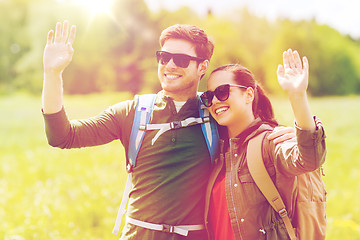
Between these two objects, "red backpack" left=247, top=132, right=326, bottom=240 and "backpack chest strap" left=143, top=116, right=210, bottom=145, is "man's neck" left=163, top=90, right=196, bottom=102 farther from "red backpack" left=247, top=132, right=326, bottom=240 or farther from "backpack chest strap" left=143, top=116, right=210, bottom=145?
"red backpack" left=247, top=132, right=326, bottom=240

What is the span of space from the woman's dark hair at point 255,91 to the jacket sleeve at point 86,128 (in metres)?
0.84

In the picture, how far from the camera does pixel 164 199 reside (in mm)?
Answer: 2934

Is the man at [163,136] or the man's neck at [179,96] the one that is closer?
the man at [163,136]

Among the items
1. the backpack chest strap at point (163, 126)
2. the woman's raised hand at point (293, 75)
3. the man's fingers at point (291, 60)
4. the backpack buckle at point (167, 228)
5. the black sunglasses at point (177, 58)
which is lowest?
the backpack buckle at point (167, 228)

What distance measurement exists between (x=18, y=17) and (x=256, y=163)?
177ft

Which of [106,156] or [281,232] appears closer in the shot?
[281,232]

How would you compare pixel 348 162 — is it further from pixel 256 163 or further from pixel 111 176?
pixel 256 163

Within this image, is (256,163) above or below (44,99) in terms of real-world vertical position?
below

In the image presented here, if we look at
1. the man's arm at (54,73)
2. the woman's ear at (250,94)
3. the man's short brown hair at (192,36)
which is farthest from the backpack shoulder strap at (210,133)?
the man's arm at (54,73)

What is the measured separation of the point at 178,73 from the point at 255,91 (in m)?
0.63

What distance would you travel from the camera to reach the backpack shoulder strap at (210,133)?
3053mm

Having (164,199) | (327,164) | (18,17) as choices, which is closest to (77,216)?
(164,199)

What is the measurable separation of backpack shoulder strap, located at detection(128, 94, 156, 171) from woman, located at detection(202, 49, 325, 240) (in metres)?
0.45

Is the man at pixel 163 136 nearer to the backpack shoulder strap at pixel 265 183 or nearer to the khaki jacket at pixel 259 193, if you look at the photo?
the khaki jacket at pixel 259 193
